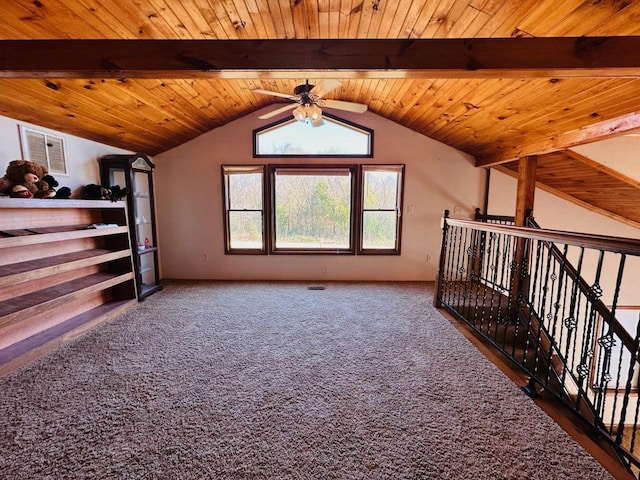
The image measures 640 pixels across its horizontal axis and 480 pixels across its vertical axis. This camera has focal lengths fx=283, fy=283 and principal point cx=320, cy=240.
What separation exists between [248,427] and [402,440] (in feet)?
2.81

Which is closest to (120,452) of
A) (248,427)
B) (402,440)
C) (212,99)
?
(248,427)

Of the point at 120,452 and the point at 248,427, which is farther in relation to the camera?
the point at 248,427

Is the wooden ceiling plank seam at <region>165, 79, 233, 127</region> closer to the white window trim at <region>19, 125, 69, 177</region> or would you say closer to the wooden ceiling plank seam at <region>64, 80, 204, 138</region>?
the wooden ceiling plank seam at <region>64, 80, 204, 138</region>

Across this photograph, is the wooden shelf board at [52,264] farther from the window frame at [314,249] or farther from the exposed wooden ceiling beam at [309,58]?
the window frame at [314,249]

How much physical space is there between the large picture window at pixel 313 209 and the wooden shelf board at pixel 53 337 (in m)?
1.86

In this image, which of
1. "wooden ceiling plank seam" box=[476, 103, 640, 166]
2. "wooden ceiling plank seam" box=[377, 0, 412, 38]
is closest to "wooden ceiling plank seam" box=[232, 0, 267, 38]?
"wooden ceiling plank seam" box=[377, 0, 412, 38]

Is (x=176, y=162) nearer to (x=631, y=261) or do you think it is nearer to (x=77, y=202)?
(x=77, y=202)

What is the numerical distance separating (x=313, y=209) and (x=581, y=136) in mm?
3262

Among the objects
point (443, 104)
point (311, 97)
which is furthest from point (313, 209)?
point (443, 104)

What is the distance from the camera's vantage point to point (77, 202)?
2.87 m

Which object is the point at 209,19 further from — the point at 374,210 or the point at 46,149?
the point at 374,210

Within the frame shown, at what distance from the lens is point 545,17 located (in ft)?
6.00

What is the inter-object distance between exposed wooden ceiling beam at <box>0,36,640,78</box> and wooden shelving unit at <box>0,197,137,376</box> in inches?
49.8

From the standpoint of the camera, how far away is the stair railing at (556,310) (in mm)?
1426
